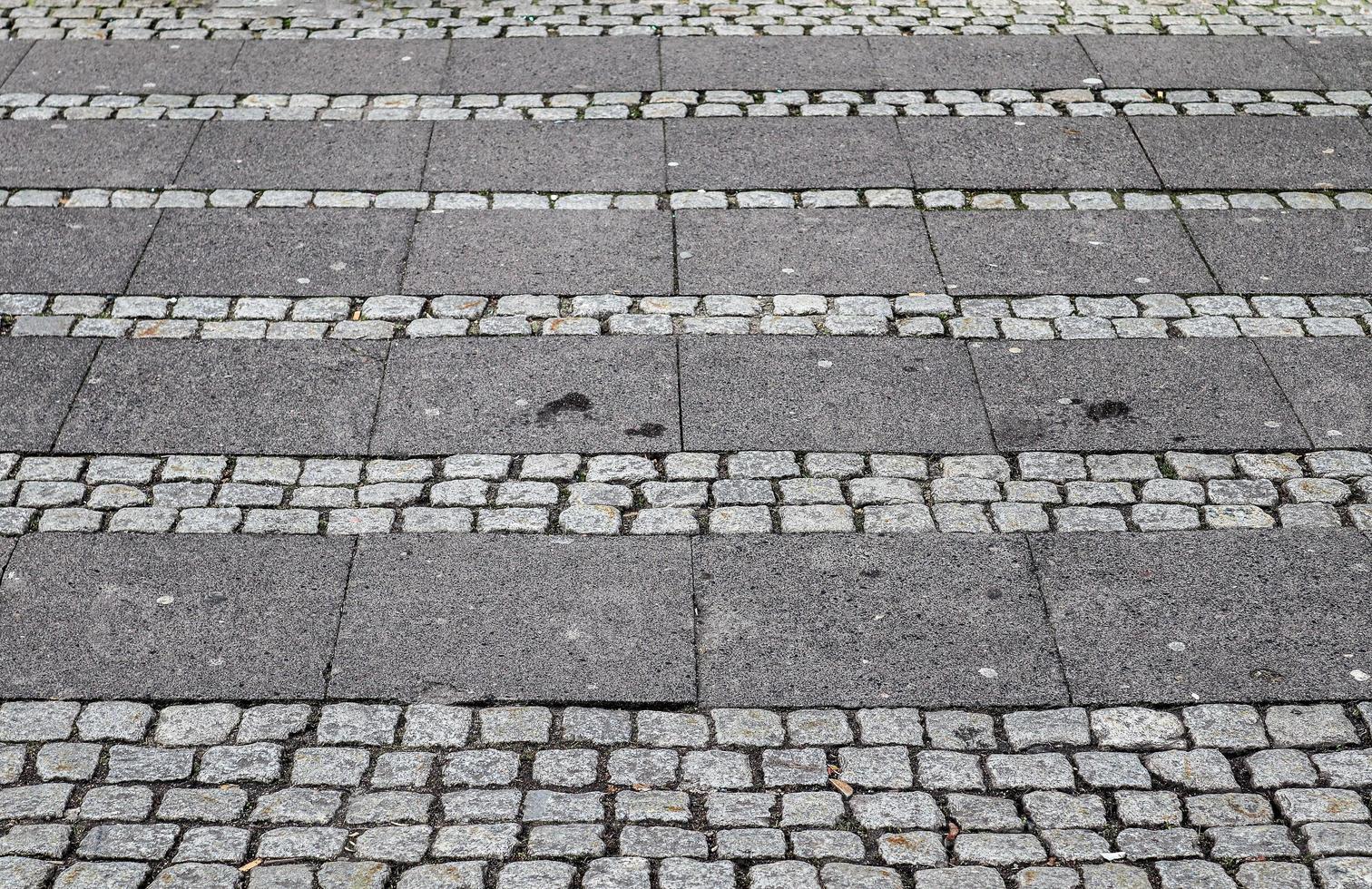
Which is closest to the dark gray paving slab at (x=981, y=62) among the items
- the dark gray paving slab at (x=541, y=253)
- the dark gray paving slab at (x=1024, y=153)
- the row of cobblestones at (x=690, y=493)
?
the dark gray paving slab at (x=1024, y=153)

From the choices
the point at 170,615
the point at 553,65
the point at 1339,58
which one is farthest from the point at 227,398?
the point at 1339,58

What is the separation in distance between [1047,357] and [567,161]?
10.2 feet

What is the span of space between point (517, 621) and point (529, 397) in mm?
1425

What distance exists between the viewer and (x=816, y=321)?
6891 millimetres

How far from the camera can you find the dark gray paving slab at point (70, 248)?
7145mm

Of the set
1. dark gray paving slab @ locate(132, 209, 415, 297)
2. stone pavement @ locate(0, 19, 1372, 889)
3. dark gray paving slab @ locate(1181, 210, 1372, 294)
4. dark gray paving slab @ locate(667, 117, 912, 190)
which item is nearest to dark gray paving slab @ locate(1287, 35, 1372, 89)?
stone pavement @ locate(0, 19, 1372, 889)

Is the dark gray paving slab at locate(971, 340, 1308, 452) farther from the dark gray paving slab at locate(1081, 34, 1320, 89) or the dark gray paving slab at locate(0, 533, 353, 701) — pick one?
the dark gray paving slab at locate(1081, 34, 1320, 89)

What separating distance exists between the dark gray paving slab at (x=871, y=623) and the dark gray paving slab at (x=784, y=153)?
10.1 ft

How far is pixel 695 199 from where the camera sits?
7914 millimetres

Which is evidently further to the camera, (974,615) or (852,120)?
(852,120)

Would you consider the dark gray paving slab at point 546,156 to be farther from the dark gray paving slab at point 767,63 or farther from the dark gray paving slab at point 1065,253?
the dark gray paving slab at point 1065,253

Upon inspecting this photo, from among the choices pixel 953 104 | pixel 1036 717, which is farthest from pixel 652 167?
pixel 1036 717

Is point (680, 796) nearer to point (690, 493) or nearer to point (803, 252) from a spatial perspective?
point (690, 493)

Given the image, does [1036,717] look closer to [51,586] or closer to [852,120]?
[51,586]
